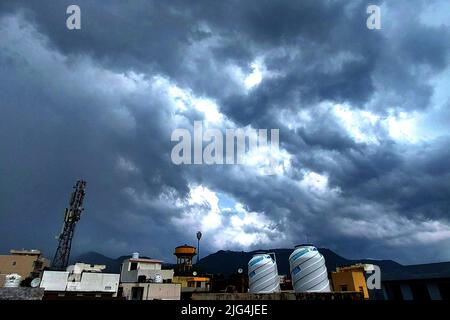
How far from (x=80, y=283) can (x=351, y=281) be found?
42434 millimetres

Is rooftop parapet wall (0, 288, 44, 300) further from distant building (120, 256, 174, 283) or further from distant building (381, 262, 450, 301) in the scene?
distant building (120, 256, 174, 283)

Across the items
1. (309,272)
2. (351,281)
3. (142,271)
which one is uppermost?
(142,271)

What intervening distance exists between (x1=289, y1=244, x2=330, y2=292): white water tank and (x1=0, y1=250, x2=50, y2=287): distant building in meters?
66.7

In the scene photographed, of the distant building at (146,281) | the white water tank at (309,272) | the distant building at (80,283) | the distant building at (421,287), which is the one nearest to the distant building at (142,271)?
the distant building at (146,281)

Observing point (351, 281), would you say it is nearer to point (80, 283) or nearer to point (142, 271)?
point (142, 271)

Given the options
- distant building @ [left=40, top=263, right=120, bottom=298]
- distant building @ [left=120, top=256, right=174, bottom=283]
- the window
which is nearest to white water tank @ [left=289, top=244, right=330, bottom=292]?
distant building @ [left=40, top=263, right=120, bottom=298]

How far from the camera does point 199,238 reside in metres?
83.6

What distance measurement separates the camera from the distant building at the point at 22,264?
6331cm

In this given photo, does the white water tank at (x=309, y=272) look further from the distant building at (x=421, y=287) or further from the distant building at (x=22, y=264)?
the distant building at (x=22, y=264)

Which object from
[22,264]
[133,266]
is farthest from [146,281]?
[22,264]

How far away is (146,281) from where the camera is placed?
48.9 m

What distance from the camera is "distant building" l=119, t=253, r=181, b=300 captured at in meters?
43.9
